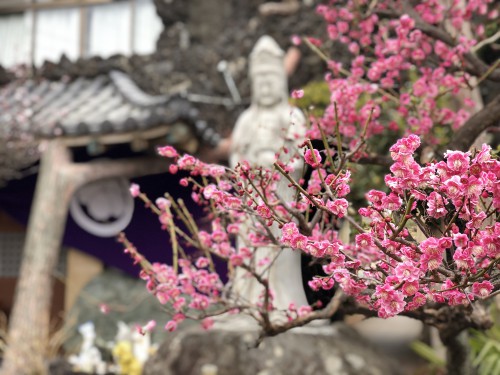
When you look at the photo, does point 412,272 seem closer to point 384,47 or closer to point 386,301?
point 386,301

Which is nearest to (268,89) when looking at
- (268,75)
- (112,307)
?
(268,75)

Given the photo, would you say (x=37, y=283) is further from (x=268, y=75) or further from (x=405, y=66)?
(x=405, y=66)

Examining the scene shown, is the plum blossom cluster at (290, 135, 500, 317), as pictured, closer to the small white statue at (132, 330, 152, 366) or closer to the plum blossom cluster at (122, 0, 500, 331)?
the plum blossom cluster at (122, 0, 500, 331)

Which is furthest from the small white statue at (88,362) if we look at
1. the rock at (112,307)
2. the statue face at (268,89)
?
the statue face at (268,89)

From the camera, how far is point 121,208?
384 inches

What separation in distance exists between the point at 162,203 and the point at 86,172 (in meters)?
4.43

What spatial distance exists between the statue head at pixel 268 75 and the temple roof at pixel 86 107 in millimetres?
1210

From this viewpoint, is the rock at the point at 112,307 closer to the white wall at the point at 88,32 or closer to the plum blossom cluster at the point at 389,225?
the white wall at the point at 88,32

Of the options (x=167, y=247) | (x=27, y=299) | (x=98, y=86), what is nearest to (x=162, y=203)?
(x=27, y=299)

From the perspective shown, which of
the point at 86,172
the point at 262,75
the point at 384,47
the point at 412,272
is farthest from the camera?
the point at 86,172

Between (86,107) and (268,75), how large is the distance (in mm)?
3653

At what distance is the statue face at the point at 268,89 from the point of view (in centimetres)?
648

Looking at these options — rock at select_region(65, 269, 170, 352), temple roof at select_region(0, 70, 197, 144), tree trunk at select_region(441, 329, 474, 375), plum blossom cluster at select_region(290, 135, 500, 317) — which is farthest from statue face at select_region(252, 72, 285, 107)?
plum blossom cluster at select_region(290, 135, 500, 317)

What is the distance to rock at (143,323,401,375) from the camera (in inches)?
219
